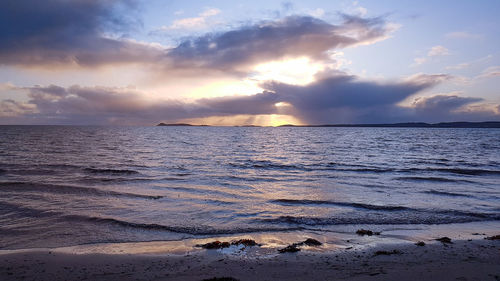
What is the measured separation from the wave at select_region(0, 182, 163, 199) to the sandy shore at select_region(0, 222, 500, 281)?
8038 millimetres

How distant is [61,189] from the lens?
1762 centimetres

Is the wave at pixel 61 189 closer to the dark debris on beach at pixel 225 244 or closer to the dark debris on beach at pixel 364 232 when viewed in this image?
the dark debris on beach at pixel 225 244

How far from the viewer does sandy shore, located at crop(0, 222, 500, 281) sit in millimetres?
6777

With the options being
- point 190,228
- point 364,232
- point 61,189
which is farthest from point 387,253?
point 61,189

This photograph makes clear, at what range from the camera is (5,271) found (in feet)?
22.6

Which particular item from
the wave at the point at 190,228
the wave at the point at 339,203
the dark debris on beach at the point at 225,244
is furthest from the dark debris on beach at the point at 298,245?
the wave at the point at 339,203

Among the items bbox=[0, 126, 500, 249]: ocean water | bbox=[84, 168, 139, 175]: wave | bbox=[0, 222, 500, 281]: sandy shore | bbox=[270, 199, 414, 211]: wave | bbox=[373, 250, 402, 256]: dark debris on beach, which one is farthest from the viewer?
bbox=[84, 168, 139, 175]: wave

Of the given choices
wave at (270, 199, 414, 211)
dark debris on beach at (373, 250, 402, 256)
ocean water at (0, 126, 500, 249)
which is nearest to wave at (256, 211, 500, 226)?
ocean water at (0, 126, 500, 249)

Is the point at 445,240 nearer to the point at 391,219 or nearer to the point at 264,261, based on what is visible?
the point at 391,219

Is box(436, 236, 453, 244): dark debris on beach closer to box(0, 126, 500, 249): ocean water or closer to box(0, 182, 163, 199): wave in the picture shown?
box(0, 126, 500, 249): ocean water

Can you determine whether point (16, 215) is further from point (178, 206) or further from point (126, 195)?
point (178, 206)

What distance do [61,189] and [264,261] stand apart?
15207 mm

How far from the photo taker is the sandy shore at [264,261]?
678 cm

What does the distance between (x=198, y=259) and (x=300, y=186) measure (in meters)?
13.4
